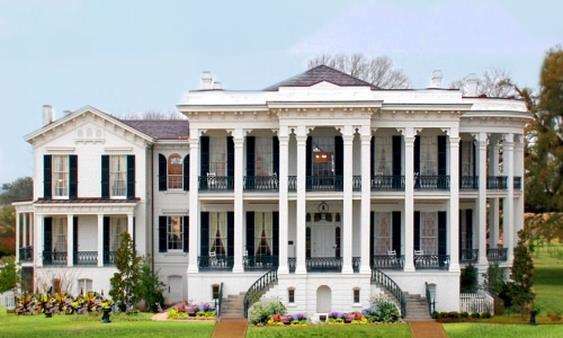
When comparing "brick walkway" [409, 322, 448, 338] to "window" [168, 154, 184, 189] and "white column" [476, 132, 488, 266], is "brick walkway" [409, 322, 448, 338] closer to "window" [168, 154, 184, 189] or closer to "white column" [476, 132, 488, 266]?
"white column" [476, 132, 488, 266]

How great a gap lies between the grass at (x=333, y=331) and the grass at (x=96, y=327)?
1910 millimetres

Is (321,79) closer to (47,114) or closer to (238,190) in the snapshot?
(238,190)

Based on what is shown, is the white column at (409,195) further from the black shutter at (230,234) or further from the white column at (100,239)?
the white column at (100,239)

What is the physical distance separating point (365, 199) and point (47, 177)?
1452 cm

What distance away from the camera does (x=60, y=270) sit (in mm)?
46875

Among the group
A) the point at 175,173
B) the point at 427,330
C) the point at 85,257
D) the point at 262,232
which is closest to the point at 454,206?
the point at 427,330

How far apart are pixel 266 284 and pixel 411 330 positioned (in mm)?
7617

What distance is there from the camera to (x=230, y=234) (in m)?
45.5

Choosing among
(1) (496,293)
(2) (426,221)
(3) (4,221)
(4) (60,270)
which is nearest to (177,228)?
(4) (60,270)

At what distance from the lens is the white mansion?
42562 mm

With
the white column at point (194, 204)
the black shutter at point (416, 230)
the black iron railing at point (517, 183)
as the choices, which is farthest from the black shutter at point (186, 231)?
the black iron railing at point (517, 183)

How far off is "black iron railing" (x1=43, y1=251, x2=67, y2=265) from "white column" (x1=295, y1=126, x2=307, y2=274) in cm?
1130

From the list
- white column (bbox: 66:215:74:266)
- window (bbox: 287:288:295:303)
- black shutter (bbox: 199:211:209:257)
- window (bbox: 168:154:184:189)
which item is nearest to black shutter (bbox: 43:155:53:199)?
white column (bbox: 66:215:74:266)

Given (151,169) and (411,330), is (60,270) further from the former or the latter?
(411,330)
